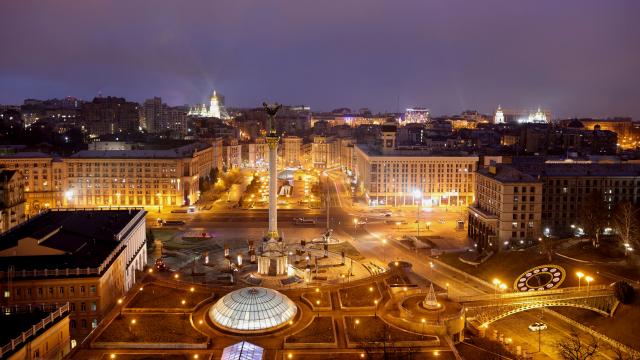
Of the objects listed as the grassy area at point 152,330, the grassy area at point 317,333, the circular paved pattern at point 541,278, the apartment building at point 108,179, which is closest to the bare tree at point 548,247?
the circular paved pattern at point 541,278

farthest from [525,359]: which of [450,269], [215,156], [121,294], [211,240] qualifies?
[215,156]

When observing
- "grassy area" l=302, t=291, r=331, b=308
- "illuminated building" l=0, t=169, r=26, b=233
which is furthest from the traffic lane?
"illuminated building" l=0, t=169, r=26, b=233

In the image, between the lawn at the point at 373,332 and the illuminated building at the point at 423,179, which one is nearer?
the lawn at the point at 373,332

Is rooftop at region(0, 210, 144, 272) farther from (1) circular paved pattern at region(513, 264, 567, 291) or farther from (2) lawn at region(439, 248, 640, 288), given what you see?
(1) circular paved pattern at region(513, 264, 567, 291)

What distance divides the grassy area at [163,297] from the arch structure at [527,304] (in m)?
24.2

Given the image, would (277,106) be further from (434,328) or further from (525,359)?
(525,359)

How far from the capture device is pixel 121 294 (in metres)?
→ 54.8

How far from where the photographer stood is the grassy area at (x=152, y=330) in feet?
136

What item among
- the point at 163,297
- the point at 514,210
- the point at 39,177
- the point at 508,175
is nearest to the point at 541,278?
the point at 514,210

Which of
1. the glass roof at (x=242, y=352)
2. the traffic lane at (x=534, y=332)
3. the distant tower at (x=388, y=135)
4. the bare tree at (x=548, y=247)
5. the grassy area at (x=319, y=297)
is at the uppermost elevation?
the distant tower at (x=388, y=135)

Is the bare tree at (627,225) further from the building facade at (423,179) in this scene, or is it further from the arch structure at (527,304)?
the building facade at (423,179)

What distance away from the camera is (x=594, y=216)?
6750 cm

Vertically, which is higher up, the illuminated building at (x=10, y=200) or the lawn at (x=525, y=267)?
the illuminated building at (x=10, y=200)

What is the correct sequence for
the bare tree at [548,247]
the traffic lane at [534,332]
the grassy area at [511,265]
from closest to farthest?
the traffic lane at [534,332] → the grassy area at [511,265] → the bare tree at [548,247]
